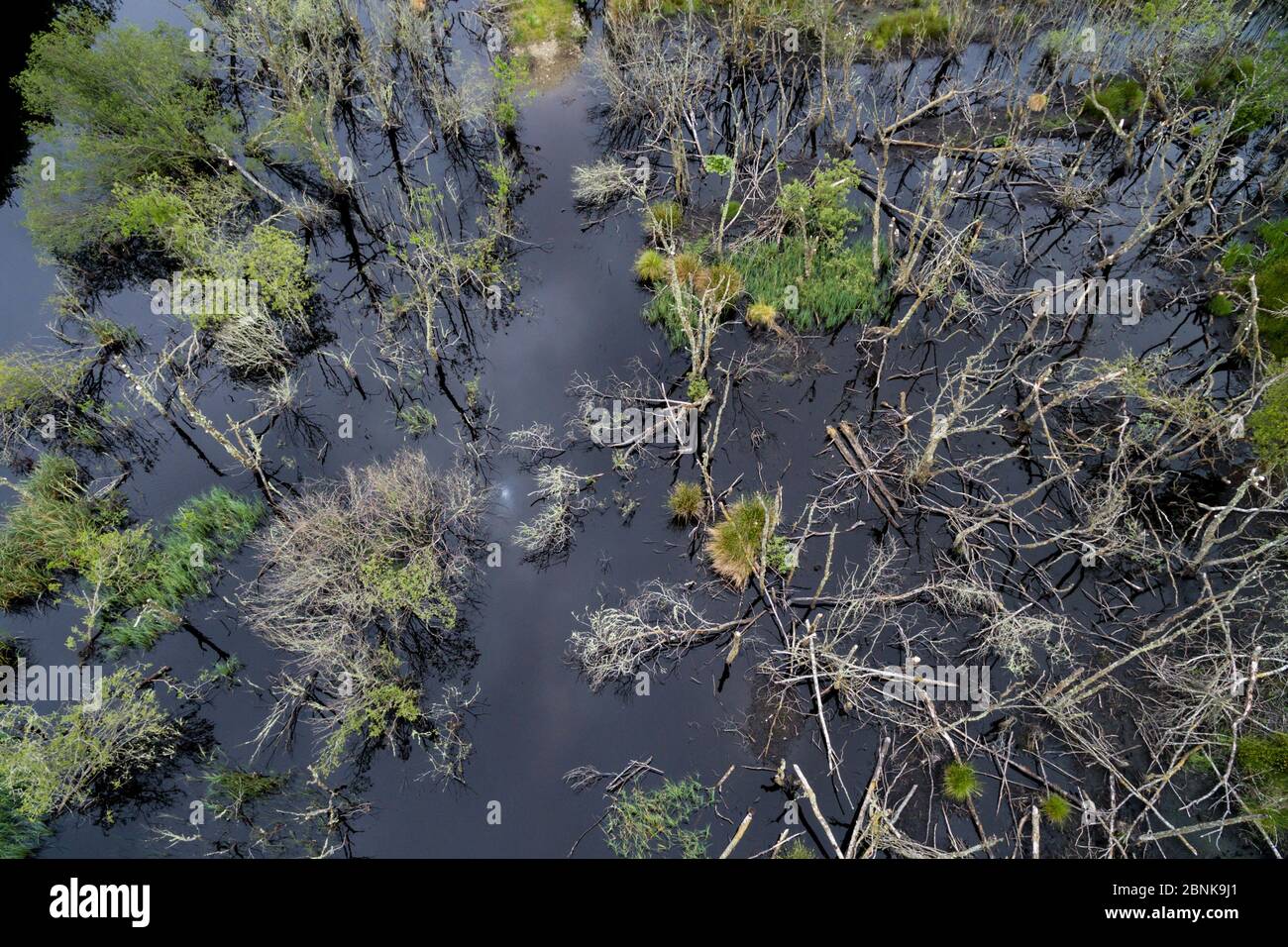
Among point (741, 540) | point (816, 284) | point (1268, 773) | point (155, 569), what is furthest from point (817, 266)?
point (155, 569)

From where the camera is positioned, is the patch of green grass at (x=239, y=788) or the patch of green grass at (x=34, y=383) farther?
the patch of green grass at (x=34, y=383)

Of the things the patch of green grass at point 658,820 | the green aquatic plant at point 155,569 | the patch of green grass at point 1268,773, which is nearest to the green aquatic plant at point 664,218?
the green aquatic plant at point 155,569

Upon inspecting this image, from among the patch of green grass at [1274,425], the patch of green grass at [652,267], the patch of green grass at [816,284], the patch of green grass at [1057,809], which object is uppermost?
the patch of green grass at [652,267]

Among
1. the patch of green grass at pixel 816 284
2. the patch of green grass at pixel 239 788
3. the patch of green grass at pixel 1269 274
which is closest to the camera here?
the patch of green grass at pixel 239 788

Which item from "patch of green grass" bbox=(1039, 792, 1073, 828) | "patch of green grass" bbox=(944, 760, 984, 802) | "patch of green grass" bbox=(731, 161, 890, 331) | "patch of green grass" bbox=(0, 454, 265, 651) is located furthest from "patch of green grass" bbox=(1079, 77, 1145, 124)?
"patch of green grass" bbox=(0, 454, 265, 651)

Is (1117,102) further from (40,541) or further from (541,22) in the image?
(40,541)

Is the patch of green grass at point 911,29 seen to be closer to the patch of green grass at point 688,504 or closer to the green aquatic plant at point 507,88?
the green aquatic plant at point 507,88
